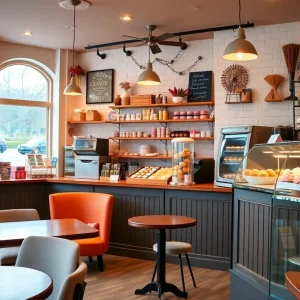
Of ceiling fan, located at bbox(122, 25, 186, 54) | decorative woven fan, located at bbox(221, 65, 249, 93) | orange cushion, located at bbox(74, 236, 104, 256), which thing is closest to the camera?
orange cushion, located at bbox(74, 236, 104, 256)

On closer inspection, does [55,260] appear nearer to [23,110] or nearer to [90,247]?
[90,247]

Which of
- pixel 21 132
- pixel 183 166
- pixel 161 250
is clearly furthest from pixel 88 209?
pixel 21 132

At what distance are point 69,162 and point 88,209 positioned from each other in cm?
190

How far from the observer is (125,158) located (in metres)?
7.39

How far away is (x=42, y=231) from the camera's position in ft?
11.1

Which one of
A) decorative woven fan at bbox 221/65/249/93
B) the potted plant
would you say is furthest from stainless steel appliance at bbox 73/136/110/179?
decorative woven fan at bbox 221/65/249/93

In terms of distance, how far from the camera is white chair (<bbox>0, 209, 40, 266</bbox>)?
3.99 metres

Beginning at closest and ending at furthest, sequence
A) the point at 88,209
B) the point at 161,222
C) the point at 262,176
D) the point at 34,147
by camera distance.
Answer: the point at 262,176
the point at 161,222
the point at 88,209
the point at 34,147

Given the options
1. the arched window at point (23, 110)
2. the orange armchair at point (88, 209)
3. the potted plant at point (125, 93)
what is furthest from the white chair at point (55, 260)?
the arched window at point (23, 110)

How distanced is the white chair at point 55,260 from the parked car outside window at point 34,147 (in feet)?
16.1

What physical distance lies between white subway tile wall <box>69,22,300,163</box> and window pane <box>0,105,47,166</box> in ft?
4.17

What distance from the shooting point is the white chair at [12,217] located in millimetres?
3992

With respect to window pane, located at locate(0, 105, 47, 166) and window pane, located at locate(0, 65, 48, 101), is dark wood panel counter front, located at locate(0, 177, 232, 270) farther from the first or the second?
window pane, located at locate(0, 65, 48, 101)

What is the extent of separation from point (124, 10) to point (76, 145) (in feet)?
7.69
